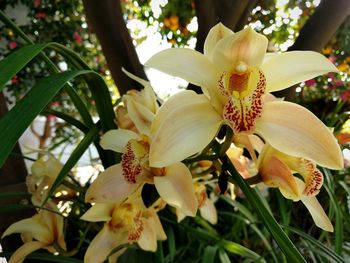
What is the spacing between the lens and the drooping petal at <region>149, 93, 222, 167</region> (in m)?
0.34

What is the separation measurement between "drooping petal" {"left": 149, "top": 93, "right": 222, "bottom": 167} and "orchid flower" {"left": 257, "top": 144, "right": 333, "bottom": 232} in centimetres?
9

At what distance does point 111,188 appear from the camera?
436mm

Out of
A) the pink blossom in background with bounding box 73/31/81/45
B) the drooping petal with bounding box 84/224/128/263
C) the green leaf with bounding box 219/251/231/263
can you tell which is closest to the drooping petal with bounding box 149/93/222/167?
the drooping petal with bounding box 84/224/128/263

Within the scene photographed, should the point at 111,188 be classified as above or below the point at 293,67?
below

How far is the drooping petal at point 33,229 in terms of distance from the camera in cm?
54

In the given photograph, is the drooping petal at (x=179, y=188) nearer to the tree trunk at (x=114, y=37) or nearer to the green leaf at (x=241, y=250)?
the green leaf at (x=241, y=250)

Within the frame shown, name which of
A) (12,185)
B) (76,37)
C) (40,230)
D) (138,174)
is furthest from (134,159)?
(76,37)

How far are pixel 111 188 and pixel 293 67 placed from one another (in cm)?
24

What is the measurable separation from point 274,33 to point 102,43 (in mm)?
699

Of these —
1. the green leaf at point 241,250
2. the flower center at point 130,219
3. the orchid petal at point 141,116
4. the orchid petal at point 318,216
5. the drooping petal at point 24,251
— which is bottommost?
the green leaf at point 241,250

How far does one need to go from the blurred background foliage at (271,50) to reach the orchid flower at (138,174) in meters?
0.14

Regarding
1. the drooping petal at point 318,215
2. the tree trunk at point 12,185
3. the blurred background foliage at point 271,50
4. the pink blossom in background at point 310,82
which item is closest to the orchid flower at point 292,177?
the drooping petal at point 318,215

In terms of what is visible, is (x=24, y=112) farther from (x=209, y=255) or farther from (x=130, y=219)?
(x=209, y=255)

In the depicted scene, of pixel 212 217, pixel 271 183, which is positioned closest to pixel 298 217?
pixel 212 217
